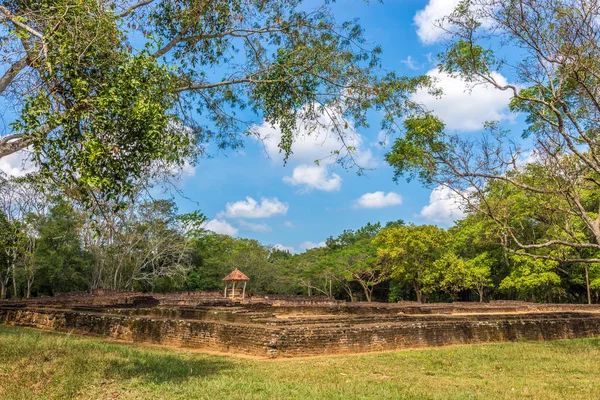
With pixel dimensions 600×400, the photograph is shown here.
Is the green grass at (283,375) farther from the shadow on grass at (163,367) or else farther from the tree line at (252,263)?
the tree line at (252,263)

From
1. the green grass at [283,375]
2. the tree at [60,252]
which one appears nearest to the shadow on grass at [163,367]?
the green grass at [283,375]

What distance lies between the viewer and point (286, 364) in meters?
7.82

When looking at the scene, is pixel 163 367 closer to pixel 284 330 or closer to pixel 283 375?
pixel 283 375

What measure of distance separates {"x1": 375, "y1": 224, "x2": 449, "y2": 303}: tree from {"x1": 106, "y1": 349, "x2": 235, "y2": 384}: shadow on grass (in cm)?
2646

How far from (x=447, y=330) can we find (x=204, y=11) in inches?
370

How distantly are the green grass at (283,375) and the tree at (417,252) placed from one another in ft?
78.2

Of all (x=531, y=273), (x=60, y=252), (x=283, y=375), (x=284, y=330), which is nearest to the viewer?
(x=283, y=375)

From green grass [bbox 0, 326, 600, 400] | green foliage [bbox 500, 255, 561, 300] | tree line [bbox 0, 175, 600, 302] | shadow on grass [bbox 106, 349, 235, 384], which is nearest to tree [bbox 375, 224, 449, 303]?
tree line [bbox 0, 175, 600, 302]

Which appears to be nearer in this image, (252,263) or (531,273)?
(531,273)

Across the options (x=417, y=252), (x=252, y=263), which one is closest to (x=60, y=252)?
(x=252, y=263)

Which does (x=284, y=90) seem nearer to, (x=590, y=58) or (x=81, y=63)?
(x=81, y=63)

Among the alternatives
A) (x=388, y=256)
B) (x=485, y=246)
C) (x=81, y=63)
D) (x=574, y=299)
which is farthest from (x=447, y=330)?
(x=574, y=299)

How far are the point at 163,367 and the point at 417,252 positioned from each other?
2897cm

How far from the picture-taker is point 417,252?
110 ft
